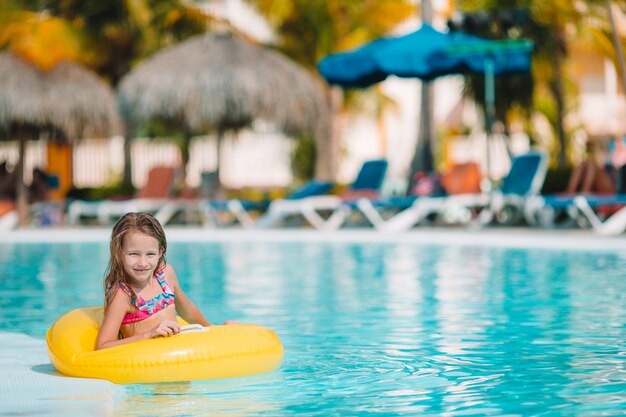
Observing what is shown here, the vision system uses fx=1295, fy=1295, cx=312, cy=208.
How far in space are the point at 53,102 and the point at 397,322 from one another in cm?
1504

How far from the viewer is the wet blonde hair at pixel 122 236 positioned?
552cm

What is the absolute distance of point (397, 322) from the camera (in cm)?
807

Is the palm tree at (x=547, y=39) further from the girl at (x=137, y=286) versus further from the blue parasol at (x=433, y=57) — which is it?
the girl at (x=137, y=286)

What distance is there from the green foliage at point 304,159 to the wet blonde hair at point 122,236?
2645 centimetres

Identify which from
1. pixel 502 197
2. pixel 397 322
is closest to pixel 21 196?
pixel 502 197

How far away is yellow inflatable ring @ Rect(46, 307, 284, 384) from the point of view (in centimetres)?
550

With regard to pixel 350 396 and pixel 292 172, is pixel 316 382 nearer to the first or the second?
pixel 350 396

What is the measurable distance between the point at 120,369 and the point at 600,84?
108 ft

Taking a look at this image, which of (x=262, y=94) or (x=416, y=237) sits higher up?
(x=262, y=94)

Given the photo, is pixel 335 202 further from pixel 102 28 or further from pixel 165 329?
pixel 165 329

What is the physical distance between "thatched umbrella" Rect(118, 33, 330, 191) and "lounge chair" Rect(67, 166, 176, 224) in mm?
1001

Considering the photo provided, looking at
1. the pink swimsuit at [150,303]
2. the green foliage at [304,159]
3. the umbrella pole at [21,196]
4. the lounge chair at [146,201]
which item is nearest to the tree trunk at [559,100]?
the lounge chair at [146,201]

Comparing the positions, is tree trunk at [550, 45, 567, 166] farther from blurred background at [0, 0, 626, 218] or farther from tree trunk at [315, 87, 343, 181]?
tree trunk at [315, 87, 343, 181]

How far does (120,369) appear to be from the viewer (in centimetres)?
547
